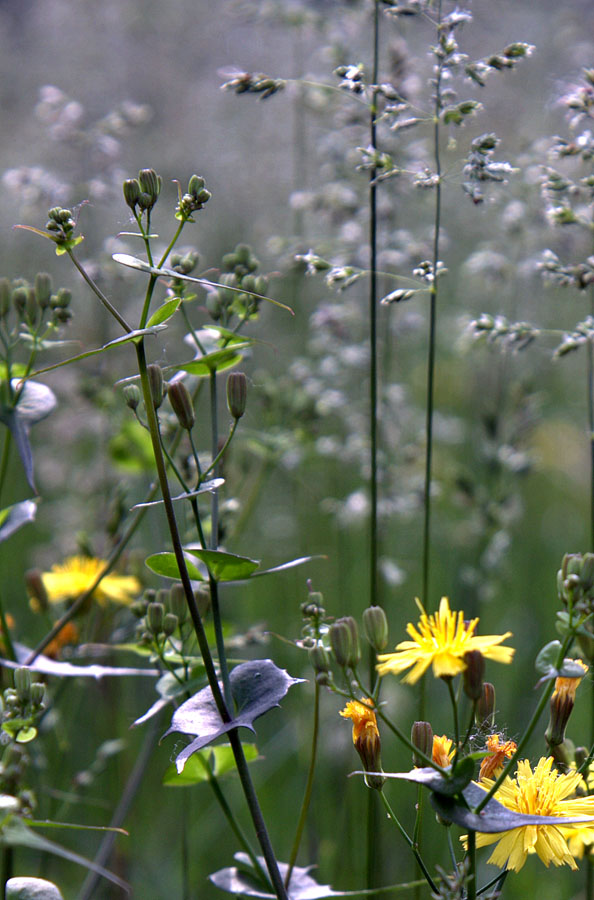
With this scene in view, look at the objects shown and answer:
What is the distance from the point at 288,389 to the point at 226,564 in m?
0.85

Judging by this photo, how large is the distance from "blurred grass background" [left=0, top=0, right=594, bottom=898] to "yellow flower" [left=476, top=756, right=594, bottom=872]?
1.50 feet

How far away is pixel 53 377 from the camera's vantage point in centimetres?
227

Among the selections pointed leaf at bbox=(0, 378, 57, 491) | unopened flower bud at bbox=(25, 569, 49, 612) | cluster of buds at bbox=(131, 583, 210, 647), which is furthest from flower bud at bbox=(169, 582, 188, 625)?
unopened flower bud at bbox=(25, 569, 49, 612)

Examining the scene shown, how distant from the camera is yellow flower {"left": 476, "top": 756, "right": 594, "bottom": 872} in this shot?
72cm

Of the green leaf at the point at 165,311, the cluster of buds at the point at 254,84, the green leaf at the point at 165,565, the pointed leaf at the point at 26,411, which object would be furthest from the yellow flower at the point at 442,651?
the cluster of buds at the point at 254,84

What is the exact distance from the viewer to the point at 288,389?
1.59 m

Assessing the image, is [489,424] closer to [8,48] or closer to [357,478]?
[357,478]

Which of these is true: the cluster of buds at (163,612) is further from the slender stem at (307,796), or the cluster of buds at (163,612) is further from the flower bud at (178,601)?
the slender stem at (307,796)

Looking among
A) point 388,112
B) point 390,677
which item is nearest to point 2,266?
point 390,677

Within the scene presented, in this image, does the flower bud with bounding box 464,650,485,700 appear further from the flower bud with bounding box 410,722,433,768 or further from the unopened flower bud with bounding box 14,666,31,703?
the unopened flower bud with bounding box 14,666,31,703

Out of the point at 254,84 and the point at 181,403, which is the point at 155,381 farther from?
the point at 254,84

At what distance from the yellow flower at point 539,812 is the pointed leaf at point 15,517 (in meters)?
0.54

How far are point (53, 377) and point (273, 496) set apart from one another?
1173 mm

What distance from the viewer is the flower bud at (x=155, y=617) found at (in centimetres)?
84
